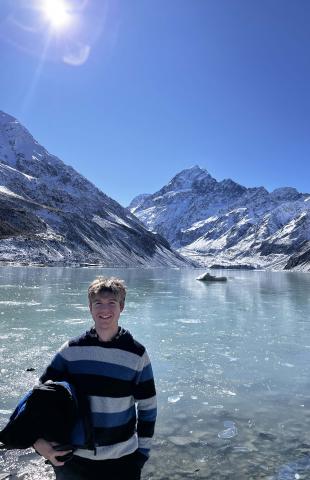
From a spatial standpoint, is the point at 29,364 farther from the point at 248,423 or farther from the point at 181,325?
the point at 181,325

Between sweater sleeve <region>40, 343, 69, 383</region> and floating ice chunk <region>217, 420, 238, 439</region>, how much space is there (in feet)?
22.0

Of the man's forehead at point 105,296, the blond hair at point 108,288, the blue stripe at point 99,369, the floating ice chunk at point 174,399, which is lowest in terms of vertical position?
the floating ice chunk at point 174,399

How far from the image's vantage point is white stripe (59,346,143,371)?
5.20 meters

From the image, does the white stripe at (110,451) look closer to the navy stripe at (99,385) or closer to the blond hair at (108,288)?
the navy stripe at (99,385)

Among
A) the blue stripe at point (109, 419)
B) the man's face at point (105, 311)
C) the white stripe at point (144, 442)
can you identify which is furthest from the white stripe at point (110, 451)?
the man's face at point (105, 311)

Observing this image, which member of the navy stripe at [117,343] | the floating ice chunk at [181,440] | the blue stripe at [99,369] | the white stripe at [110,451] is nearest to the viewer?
the white stripe at [110,451]

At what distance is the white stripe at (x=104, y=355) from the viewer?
5.20m

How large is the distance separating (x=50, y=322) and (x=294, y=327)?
1599 cm

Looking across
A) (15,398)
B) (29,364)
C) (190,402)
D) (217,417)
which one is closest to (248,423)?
(217,417)

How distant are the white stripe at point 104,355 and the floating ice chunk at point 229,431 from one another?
256 inches

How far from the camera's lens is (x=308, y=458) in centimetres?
930

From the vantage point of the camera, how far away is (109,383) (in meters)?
5.15

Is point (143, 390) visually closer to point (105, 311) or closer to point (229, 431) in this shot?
point (105, 311)

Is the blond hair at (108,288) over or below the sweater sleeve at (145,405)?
over
